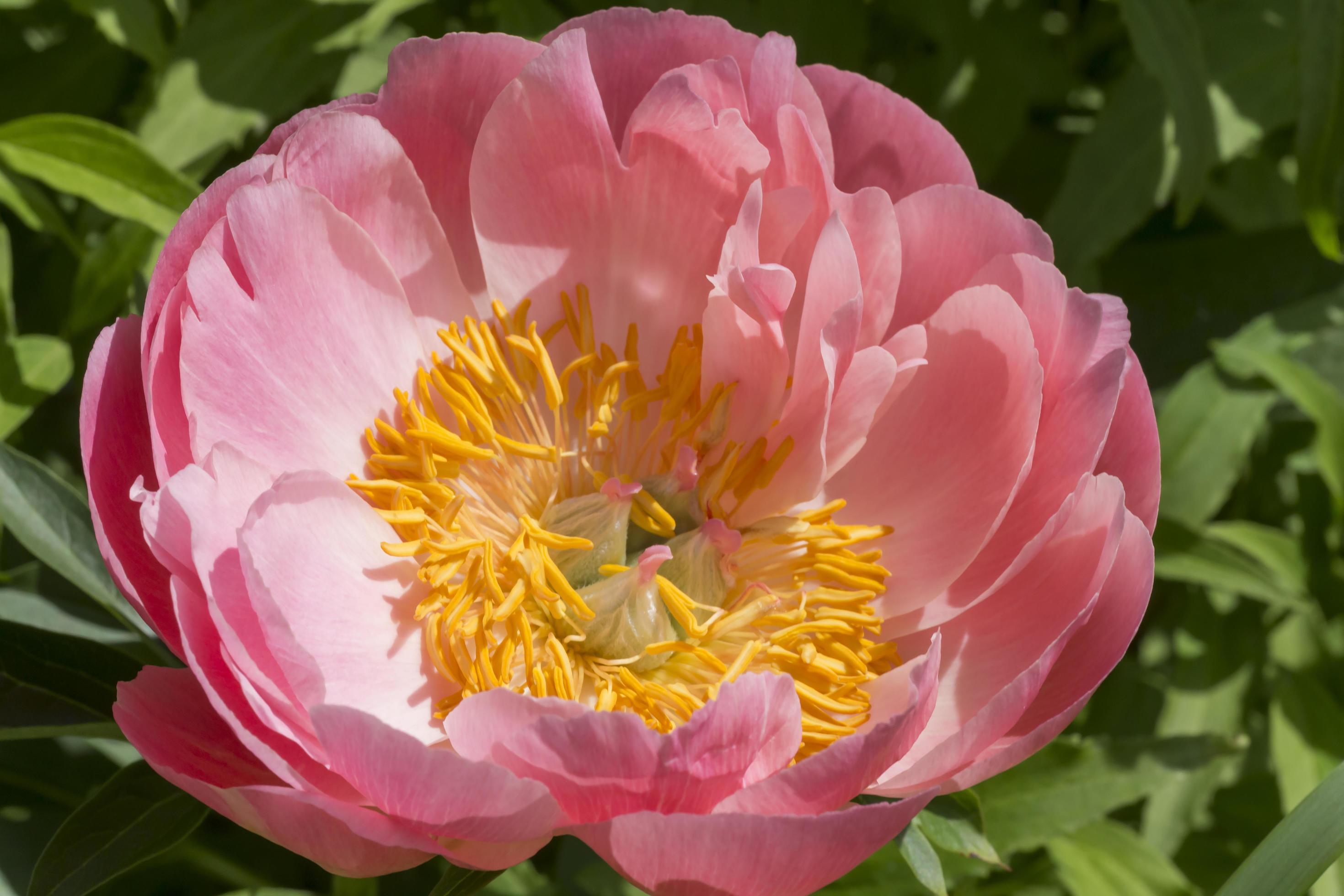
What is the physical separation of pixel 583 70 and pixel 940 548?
57cm

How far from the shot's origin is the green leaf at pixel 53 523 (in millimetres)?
1116

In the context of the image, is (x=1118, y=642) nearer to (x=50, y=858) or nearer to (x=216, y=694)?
(x=216, y=694)

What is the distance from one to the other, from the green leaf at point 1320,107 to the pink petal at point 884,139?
21.9 inches

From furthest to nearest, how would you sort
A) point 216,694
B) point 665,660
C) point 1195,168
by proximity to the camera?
point 1195,168
point 665,660
point 216,694

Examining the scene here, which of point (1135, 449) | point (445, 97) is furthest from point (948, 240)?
point (445, 97)

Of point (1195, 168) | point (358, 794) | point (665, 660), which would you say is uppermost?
point (1195, 168)

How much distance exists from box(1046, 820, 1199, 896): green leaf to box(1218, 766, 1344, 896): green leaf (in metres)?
0.48

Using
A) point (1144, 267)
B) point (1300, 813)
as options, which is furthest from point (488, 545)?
point (1144, 267)

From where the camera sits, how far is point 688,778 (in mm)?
858

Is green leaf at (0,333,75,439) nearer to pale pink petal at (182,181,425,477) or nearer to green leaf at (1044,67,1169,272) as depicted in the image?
pale pink petal at (182,181,425,477)

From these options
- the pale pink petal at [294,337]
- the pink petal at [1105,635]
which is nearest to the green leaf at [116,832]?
the pale pink petal at [294,337]

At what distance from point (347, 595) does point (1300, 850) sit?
2.69 feet

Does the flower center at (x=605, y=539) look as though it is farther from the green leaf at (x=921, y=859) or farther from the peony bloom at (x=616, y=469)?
the green leaf at (x=921, y=859)

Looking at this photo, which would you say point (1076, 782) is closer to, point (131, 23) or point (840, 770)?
point (840, 770)
